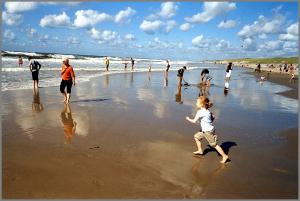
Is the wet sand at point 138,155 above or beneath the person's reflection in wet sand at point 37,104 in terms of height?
beneath

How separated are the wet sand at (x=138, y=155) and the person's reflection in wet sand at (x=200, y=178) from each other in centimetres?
2

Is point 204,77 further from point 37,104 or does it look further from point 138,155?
point 138,155

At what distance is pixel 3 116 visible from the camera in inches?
396

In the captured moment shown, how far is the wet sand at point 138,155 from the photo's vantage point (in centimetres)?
529

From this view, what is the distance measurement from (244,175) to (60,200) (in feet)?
11.7

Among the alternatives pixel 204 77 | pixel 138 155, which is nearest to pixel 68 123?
pixel 138 155

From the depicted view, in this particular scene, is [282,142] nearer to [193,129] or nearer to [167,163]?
[193,129]

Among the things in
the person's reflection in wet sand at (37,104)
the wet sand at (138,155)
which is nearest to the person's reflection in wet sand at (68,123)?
the wet sand at (138,155)

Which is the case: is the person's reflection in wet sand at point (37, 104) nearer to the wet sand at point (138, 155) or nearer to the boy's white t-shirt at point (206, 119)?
the wet sand at point (138, 155)

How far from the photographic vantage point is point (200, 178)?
19.1 feet

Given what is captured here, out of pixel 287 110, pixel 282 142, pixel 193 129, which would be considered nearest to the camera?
pixel 282 142

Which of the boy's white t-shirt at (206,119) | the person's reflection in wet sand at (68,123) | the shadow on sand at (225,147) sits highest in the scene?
the boy's white t-shirt at (206,119)

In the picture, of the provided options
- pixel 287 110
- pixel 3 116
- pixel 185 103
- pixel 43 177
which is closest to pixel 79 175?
pixel 43 177

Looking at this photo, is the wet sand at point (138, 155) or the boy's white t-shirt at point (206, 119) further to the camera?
the boy's white t-shirt at point (206, 119)
